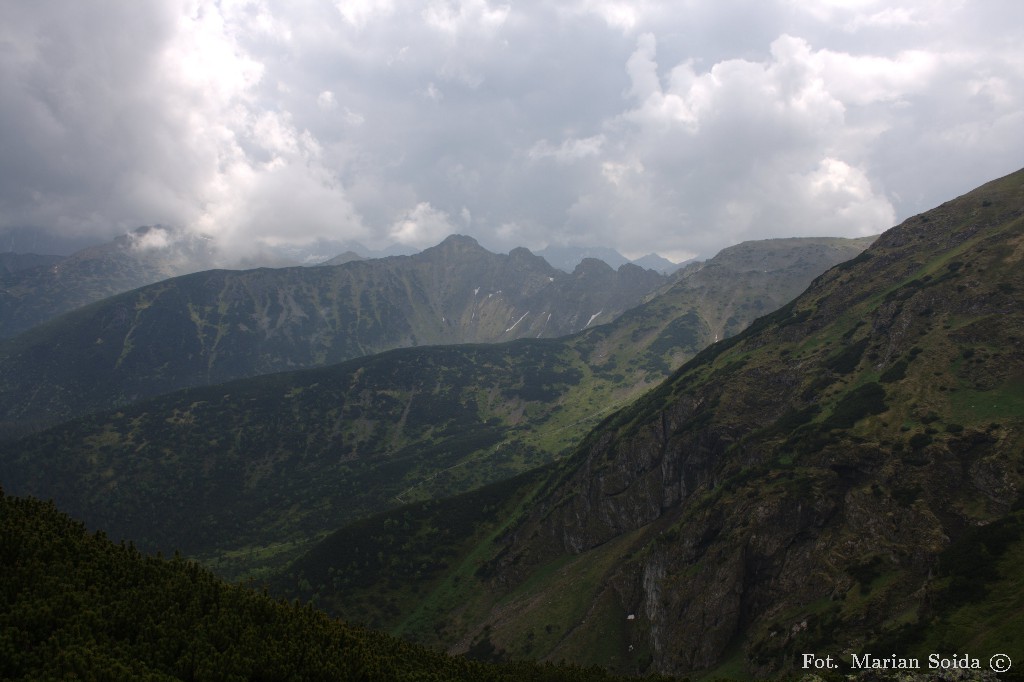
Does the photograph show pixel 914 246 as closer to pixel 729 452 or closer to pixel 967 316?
pixel 967 316

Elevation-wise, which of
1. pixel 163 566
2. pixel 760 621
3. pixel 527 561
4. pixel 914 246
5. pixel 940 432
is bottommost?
pixel 527 561

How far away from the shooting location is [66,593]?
1692 inches

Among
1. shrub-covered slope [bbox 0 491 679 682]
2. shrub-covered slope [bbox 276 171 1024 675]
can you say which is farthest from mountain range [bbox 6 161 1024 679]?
shrub-covered slope [bbox 0 491 679 682]

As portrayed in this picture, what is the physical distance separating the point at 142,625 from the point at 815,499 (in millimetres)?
102353

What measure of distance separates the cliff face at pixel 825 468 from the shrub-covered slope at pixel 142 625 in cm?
5505

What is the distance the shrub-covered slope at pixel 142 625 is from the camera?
3759cm

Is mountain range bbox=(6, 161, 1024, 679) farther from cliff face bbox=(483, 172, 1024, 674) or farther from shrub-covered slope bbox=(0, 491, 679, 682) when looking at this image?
shrub-covered slope bbox=(0, 491, 679, 682)

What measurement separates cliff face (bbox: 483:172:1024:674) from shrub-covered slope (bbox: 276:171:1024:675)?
16.2 inches

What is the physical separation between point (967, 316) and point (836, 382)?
2909cm

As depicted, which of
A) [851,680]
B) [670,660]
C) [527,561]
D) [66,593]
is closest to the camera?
[66,593]

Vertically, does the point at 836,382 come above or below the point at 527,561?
above

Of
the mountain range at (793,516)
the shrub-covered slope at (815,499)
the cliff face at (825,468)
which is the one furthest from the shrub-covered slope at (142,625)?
the cliff face at (825,468)

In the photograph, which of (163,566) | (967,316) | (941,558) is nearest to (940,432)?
(941,558)

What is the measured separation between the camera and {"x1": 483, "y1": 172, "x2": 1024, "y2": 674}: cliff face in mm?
80500
